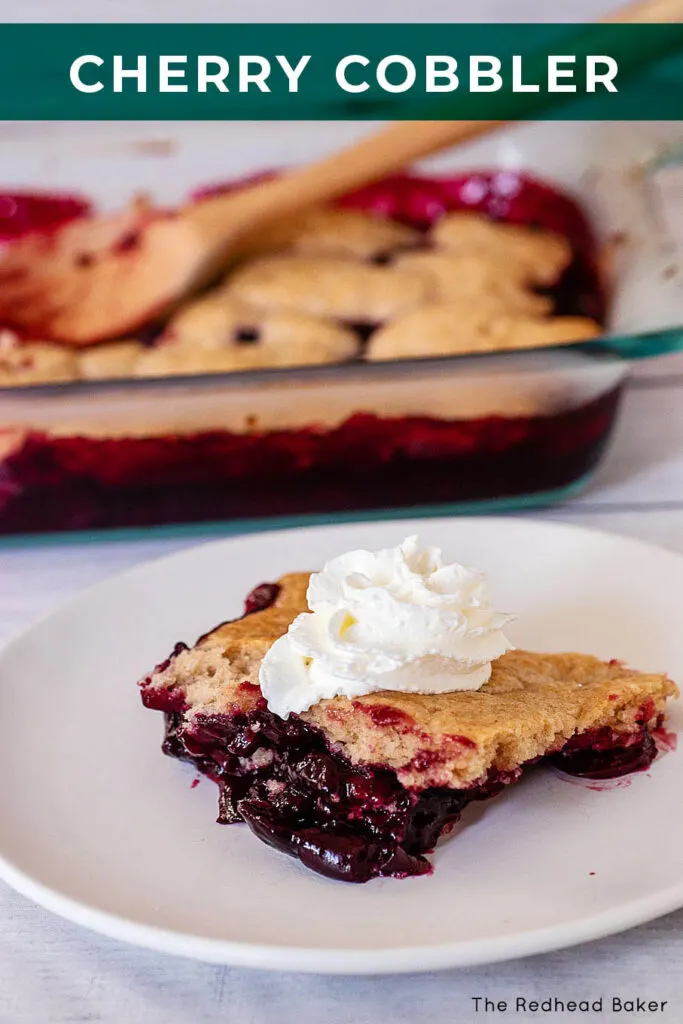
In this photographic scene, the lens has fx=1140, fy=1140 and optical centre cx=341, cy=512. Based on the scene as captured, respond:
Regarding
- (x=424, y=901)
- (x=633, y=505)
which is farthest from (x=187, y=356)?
(x=424, y=901)

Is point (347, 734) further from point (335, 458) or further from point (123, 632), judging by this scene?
point (335, 458)

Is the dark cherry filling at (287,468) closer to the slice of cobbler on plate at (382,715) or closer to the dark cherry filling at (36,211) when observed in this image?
the slice of cobbler on plate at (382,715)

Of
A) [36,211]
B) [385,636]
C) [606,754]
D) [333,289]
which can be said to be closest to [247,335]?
[333,289]

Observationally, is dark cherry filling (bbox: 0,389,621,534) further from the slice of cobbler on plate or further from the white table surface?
the white table surface

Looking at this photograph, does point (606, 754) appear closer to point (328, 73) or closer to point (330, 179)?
point (330, 179)

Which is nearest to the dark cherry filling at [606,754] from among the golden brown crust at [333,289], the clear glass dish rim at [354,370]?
Answer: the clear glass dish rim at [354,370]
